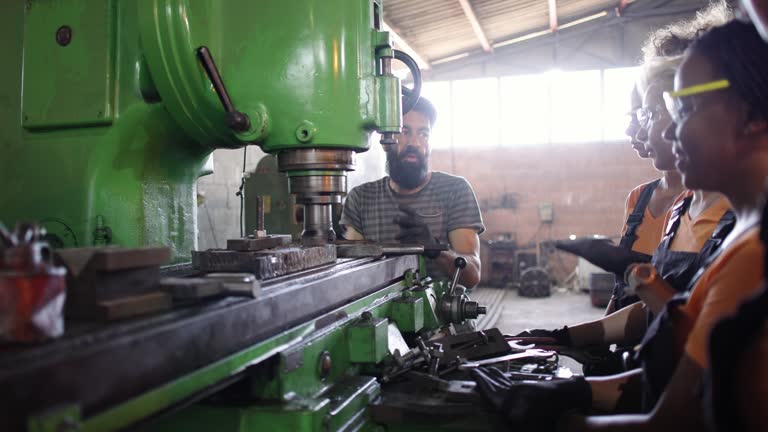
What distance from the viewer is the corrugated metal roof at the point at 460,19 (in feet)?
19.3

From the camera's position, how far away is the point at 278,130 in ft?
3.85

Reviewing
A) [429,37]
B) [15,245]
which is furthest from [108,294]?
[429,37]

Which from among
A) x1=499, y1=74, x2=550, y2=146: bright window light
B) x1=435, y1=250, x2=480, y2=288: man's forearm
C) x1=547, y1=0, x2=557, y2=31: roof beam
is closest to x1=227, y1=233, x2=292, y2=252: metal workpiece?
x1=435, y1=250, x2=480, y2=288: man's forearm

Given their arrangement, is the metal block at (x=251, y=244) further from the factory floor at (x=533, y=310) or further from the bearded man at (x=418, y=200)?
the factory floor at (x=533, y=310)

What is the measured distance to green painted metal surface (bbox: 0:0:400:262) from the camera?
1151mm

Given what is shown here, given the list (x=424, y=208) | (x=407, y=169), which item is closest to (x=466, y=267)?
(x=424, y=208)

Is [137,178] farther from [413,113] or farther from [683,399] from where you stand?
[413,113]

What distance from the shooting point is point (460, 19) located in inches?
258

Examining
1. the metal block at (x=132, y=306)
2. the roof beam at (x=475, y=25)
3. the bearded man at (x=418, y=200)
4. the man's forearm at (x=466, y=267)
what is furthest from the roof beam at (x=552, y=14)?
the metal block at (x=132, y=306)

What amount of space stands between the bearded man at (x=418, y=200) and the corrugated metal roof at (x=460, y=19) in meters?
3.41

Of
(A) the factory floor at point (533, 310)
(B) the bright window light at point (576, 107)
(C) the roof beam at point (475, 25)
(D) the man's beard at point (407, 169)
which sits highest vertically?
(C) the roof beam at point (475, 25)

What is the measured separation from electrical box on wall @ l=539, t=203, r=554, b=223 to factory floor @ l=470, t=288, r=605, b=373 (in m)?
0.99

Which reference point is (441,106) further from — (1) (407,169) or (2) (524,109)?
(1) (407,169)

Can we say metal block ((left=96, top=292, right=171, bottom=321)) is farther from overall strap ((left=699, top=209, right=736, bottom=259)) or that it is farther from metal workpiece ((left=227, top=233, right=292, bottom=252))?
overall strap ((left=699, top=209, right=736, bottom=259))
